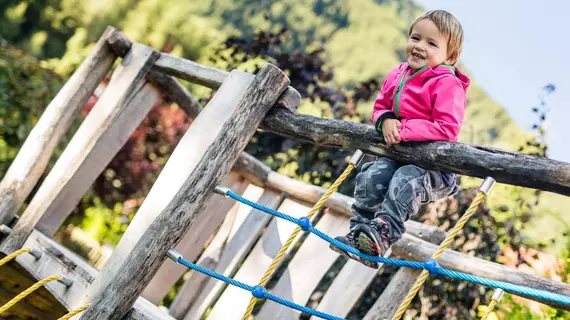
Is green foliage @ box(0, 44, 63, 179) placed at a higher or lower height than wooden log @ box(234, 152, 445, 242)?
lower

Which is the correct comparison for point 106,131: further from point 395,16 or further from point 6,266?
point 395,16

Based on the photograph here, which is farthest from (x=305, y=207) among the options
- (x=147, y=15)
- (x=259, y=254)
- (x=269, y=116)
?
(x=147, y=15)

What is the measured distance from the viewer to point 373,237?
202 centimetres

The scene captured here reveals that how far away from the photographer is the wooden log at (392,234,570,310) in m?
2.56

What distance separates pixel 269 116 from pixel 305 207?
1288 mm

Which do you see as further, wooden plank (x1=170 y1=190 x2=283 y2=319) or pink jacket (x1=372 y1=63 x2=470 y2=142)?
wooden plank (x1=170 y1=190 x2=283 y2=319)

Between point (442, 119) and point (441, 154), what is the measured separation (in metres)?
0.15

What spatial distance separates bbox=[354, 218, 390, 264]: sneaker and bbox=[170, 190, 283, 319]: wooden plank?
182cm

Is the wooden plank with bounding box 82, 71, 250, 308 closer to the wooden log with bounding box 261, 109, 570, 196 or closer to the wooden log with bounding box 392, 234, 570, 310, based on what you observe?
the wooden log with bounding box 261, 109, 570, 196

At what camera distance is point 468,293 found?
425 centimetres

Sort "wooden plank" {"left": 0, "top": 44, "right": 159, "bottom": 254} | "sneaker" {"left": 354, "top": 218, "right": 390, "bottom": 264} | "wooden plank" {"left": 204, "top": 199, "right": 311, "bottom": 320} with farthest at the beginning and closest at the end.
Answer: "wooden plank" {"left": 204, "top": 199, "right": 311, "bottom": 320}, "wooden plank" {"left": 0, "top": 44, "right": 159, "bottom": 254}, "sneaker" {"left": 354, "top": 218, "right": 390, "bottom": 264}

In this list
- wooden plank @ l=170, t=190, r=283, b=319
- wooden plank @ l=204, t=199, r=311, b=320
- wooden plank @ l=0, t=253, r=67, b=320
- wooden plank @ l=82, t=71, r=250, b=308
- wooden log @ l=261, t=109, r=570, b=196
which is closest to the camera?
wooden log @ l=261, t=109, r=570, b=196

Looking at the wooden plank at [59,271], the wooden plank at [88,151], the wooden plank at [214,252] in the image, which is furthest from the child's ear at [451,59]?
the wooden plank at [214,252]

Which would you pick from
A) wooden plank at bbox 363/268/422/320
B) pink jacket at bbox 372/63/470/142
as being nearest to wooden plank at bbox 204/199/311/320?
wooden plank at bbox 363/268/422/320
